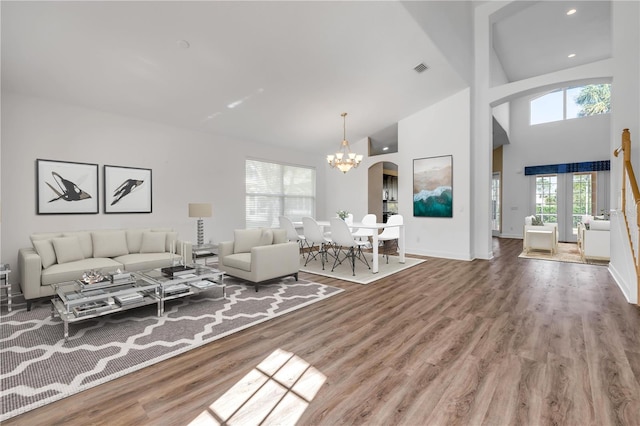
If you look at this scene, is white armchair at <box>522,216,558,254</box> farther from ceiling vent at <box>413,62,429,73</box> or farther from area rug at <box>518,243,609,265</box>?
ceiling vent at <box>413,62,429,73</box>

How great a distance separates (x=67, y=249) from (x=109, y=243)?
510 mm

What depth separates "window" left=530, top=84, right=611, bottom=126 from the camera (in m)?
9.00

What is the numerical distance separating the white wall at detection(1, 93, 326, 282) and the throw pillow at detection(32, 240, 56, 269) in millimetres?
701

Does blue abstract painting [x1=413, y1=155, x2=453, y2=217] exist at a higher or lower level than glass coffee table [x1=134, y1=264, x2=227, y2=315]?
higher

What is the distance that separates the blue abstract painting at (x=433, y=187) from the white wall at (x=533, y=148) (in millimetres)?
5729

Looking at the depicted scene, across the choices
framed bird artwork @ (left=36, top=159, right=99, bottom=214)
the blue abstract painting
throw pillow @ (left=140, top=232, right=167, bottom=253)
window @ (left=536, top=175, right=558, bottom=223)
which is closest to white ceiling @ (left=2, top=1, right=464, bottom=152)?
framed bird artwork @ (left=36, top=159, right=99, bottom=214)

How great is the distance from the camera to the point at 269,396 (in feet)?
5.76

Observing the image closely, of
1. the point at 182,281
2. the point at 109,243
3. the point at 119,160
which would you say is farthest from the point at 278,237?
the point at 119,160

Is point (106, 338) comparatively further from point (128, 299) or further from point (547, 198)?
point (547, 198)

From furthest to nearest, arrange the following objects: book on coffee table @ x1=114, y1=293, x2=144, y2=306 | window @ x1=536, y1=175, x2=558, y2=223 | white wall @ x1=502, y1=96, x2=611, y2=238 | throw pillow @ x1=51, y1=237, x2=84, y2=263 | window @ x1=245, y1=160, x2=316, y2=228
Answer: window @ x1=536, y1=175, x2=558, y2=223 → white wall @ x1=502, y1=96, x2=611, y2=238 → window @ x1=245, y1=160, x2=316, y2=228 → throw pillow @ x1=51, y1=237, x2=84, y2=263 → book on coffee table @ x1=114, y1=293, x2=144, y2=306

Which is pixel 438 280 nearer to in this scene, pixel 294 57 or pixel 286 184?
pixel 294 57

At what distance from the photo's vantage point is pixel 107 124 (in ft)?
15.2

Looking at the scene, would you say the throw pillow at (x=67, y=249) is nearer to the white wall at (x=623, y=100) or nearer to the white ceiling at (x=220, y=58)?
the white ceiling at (x=220, y=58)

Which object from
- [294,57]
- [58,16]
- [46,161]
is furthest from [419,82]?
[46,161]
